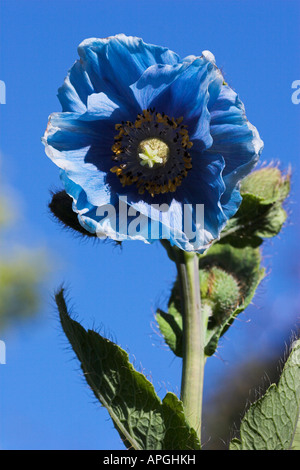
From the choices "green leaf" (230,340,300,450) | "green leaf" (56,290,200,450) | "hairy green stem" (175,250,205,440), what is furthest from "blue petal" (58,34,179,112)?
"green leaf" (230,340,300,450)

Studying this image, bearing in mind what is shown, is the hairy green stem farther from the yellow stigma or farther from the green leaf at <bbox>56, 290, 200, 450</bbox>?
the yellow stigma

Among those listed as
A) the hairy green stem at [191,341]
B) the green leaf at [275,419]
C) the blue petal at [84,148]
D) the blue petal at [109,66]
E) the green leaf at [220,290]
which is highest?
the blue petal at [109,66]

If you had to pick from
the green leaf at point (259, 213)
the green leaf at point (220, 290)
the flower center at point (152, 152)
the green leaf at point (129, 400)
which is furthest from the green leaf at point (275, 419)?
the green leaf at point (259, 213)

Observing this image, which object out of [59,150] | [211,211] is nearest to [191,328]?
[211,211]

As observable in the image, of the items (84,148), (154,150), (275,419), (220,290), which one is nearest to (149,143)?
(154,150)

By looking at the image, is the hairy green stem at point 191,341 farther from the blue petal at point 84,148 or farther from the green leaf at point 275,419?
the blue petal at point 84,148

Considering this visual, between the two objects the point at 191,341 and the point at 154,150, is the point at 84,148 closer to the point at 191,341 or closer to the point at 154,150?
the point at 154,150
